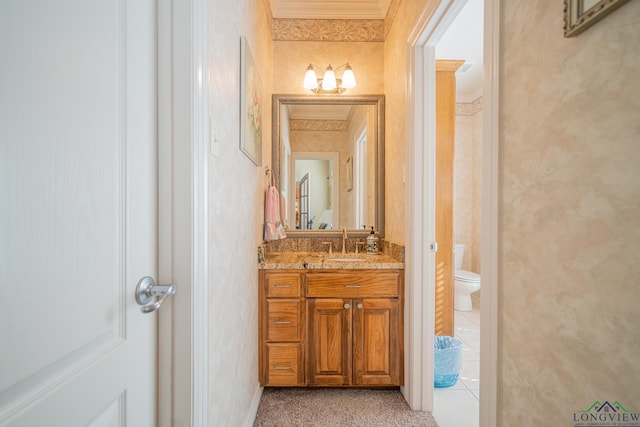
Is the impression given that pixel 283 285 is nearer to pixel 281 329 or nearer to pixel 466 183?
pixel 281 329

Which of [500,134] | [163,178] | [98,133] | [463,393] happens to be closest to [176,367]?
[163,178]

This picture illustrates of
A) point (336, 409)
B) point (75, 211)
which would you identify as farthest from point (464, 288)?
point (75, 211)

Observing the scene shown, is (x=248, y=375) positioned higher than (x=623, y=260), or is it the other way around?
(x=623, y=260)

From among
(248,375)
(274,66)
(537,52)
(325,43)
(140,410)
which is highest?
(325,43)

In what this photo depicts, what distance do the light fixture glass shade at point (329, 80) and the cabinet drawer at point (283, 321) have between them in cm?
176

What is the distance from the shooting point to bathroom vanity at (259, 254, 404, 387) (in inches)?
75.4

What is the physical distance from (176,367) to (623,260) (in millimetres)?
1124

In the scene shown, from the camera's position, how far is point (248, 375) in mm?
1588

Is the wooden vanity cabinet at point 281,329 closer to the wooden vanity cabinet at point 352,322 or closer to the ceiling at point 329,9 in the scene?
the wooden vanity cabinet at point 352,322

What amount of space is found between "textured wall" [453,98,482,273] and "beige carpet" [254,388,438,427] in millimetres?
2633

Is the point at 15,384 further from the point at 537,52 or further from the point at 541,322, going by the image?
the point at 537,52

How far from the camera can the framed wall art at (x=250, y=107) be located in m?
1.44

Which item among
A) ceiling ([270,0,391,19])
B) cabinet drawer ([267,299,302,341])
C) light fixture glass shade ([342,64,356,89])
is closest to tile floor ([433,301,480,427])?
cabinet drawer ([267,299,302,341])

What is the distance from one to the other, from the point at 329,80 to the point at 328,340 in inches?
80.6
